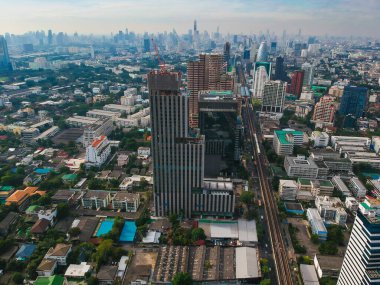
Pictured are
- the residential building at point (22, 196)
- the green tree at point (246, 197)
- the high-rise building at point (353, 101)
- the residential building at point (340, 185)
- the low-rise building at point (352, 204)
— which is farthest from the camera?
the high-rise building at point (353, 101)

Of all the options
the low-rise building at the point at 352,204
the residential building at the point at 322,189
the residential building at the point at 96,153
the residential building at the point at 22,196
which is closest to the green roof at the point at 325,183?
the residential building at the point at 322,189

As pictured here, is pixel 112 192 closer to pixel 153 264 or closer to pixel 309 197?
pixel 153 264

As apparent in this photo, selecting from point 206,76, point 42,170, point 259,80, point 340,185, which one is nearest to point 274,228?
point 340,185

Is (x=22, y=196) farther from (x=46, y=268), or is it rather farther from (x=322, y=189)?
(x=322, y=189)

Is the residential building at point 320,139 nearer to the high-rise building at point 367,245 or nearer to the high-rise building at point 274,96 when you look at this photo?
the high-rise building at point 274,96

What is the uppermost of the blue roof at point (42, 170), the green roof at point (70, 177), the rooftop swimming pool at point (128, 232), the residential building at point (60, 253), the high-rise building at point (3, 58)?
the high-rise building at point (3, 58)

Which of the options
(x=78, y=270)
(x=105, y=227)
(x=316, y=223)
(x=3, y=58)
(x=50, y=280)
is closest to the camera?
(x=50, y=280)
